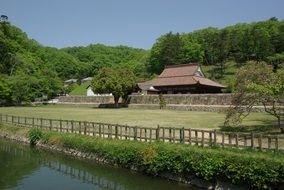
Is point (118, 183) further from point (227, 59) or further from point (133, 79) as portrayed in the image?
point (227, 59)

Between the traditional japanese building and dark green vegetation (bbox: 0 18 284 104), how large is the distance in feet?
33.7

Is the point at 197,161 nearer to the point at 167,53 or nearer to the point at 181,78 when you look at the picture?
the point at 181,78

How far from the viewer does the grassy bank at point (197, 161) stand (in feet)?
40.3

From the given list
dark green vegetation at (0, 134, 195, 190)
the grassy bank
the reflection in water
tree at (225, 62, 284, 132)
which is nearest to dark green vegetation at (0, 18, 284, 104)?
tree at (225, 62, 284, 132)

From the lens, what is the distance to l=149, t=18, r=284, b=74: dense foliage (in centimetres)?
8125

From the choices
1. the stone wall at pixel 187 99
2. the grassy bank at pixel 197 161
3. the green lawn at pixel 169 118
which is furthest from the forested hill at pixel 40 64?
the grassy bank at pixel 197 161

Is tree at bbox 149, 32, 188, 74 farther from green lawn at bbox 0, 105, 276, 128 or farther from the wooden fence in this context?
the wooden fence

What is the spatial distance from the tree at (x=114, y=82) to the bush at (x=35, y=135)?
87.7 feet

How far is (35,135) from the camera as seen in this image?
26484 millimetres

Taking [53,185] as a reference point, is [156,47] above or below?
above

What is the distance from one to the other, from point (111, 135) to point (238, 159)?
32.1ft

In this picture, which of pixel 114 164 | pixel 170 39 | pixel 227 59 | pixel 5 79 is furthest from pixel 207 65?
pixel 114 164

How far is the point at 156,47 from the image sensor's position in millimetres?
98688

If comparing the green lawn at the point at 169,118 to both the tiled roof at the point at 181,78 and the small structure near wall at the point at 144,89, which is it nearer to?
the tiled roof at the point at 181,78
